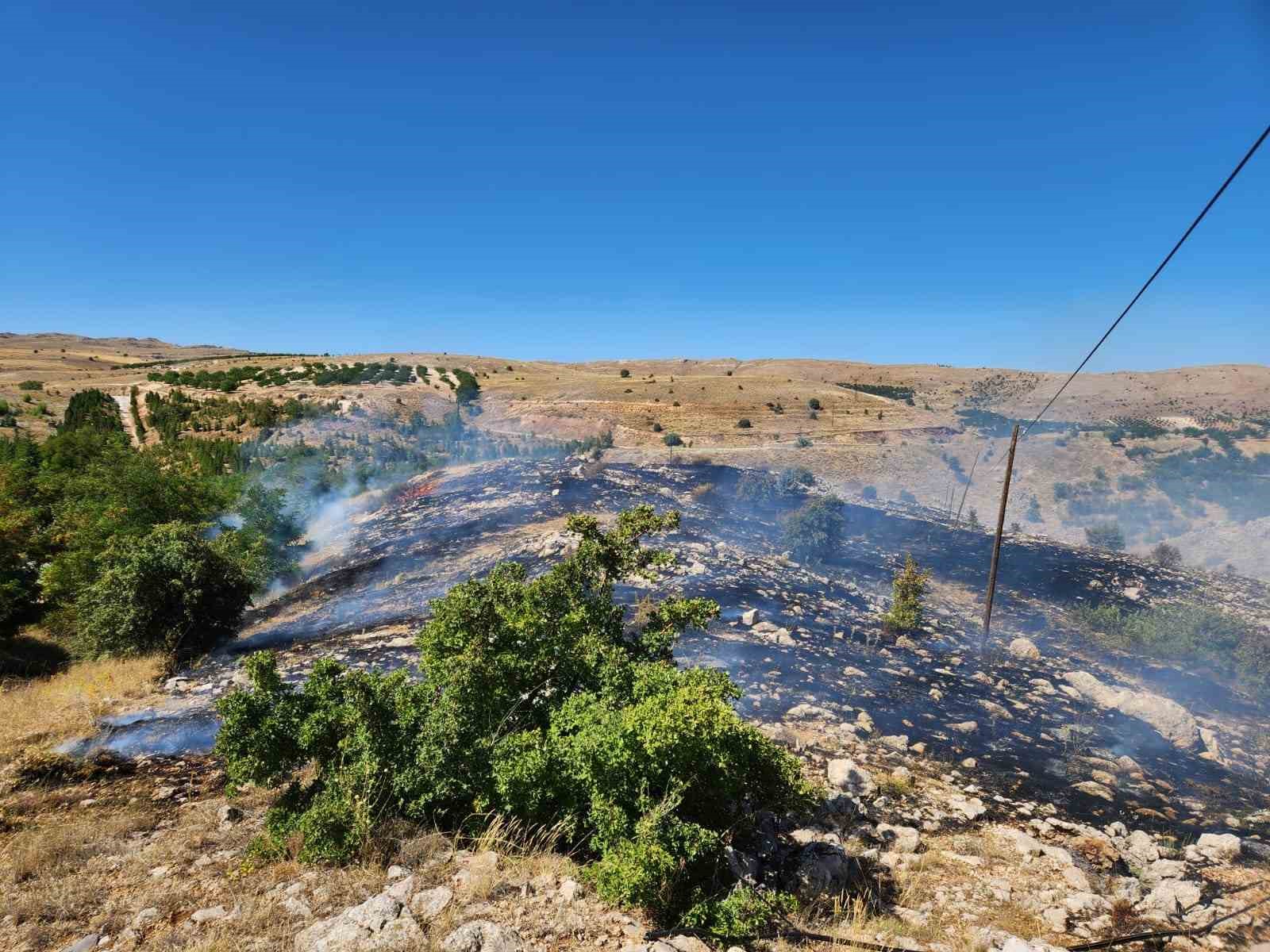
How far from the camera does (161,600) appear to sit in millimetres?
11281

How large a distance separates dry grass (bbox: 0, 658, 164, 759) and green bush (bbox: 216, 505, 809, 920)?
4951 millimetres

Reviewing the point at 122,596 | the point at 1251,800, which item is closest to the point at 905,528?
the point at 1251,800

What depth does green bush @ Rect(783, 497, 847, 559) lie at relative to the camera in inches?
731

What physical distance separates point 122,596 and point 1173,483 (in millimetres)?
43892

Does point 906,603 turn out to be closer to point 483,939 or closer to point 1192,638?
point 1192,638

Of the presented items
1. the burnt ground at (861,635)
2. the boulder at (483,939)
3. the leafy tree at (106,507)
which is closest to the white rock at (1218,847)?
the burnt ground at (861,635)

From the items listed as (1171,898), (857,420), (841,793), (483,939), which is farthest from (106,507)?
(857,420)

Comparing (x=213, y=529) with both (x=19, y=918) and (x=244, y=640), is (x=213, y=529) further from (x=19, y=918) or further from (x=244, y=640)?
(x=19, y=918)

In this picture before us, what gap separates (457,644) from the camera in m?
5.51

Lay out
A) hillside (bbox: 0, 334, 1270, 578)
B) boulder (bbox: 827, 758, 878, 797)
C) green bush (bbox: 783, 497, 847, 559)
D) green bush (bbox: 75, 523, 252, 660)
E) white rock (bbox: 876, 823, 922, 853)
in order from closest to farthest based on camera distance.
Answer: white rock (bbox: 876, 823, 922, 853)
boulder (bbox: 827, 758, 878, 797)
green bush (bbox: 75, 523, 252, 660)
green bush (bbox: 783, 497, 847, 559)
hillside (bbox: 0, 334, 1270, 578)

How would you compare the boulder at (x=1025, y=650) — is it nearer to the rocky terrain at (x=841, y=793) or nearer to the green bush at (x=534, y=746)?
the rocky terrain at (x=841, y=793)

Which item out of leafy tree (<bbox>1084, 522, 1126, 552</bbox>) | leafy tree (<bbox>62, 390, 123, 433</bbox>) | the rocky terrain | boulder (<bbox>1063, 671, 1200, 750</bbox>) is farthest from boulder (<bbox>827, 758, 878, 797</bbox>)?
leafy tree (<bbox>62, 390, 123, 433</bbox>)

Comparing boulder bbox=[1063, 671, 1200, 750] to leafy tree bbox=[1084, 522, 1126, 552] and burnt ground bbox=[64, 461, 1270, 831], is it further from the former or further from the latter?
leafy tree bbox=[1084, 522, 1126, 552]

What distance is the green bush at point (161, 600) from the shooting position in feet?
35.9
